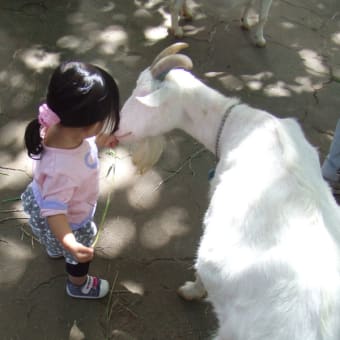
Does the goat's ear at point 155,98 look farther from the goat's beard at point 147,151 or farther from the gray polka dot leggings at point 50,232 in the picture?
the gray polka dot leggings at point 50,232

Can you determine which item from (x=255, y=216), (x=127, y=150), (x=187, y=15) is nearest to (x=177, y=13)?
(x=187, y=15)

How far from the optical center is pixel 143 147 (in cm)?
265

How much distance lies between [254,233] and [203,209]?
128 centimetres

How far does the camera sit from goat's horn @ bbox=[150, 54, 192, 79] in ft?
7.33

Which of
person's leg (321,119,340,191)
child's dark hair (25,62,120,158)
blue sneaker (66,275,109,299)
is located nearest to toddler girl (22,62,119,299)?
child's dark hair (25,62,120,158)

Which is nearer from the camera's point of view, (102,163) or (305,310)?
(305,310)

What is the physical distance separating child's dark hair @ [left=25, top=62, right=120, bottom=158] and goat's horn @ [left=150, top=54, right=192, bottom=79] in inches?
20.7

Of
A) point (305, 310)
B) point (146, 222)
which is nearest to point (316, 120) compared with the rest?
point (146, 222)

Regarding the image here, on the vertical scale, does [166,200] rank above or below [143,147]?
below

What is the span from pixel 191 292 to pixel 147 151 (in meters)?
0.84

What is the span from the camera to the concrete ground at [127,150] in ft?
8.30

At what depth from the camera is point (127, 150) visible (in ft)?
11.0

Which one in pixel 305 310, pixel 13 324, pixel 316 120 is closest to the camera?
pixel 305 310

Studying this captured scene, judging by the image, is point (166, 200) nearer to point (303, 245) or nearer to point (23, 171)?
point (23, 171)
